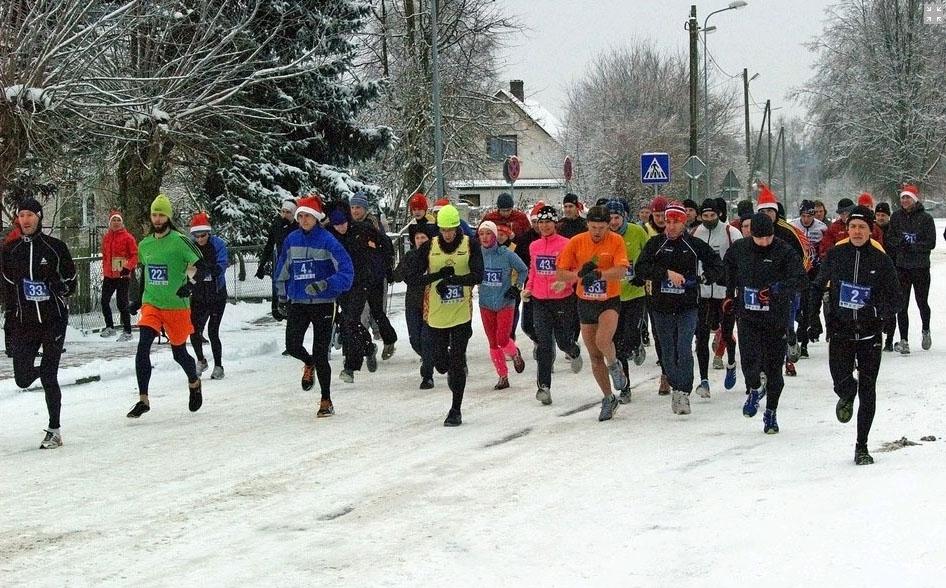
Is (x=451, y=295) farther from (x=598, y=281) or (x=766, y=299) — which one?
(x=766, y=299)

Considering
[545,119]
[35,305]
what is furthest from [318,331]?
[545,119]

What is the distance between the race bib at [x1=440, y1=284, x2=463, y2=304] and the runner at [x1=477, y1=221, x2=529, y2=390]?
73.2 inches

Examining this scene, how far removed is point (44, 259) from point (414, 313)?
497cm

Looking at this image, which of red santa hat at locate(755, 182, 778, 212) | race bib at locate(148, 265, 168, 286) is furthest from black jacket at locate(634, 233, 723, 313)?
race bib at locate(148, 265, 168, 286)

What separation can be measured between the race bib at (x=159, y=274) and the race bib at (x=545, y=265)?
11.9 ft

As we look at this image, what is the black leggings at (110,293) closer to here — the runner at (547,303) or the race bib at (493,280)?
the race bib at (493,280)

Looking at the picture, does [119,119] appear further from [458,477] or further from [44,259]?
[458,477]

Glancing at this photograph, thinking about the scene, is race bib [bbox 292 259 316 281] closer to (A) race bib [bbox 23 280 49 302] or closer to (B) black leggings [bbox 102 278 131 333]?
(A) race bib [bbox 23 280 49 302]

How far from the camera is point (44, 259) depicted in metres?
10.5

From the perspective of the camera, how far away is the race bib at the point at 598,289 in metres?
11.1

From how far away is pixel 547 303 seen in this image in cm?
1266

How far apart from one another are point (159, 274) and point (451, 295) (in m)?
2.64

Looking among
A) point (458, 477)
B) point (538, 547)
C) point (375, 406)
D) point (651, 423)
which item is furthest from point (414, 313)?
point (538, 547)

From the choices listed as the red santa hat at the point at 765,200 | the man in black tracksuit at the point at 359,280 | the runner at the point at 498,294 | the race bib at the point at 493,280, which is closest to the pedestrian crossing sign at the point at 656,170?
the man in black tracksuit at the point at 359,280
